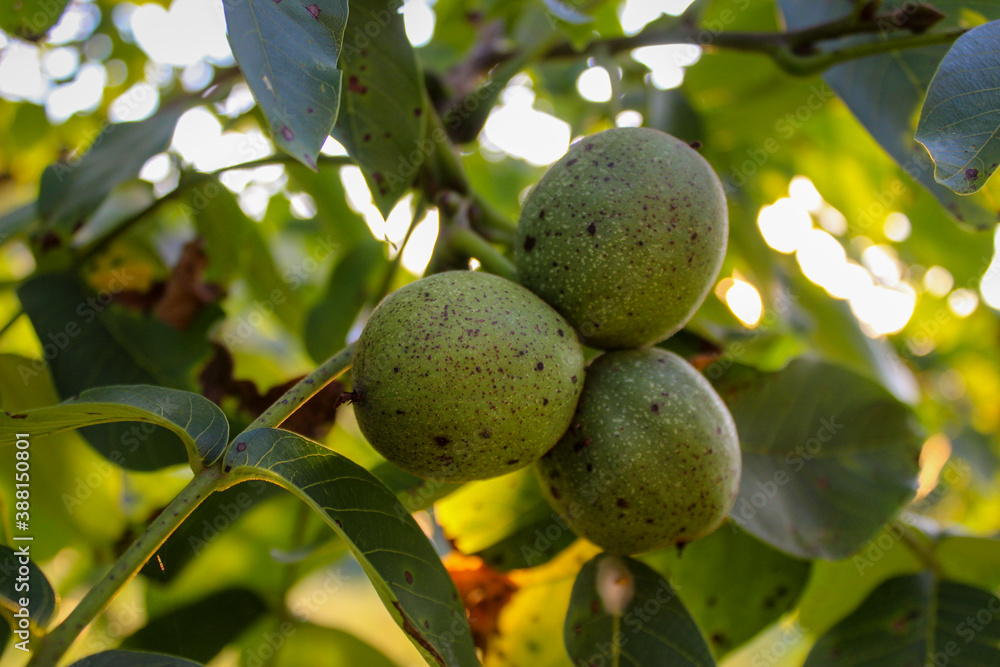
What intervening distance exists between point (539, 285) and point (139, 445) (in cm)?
73

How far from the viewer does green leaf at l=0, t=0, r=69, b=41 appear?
3.83 ft

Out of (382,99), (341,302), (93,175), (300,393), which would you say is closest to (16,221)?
(93,175)

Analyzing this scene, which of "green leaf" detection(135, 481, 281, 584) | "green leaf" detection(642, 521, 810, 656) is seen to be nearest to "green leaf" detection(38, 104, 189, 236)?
"green leaf" detection(135, 481, 281, 584)

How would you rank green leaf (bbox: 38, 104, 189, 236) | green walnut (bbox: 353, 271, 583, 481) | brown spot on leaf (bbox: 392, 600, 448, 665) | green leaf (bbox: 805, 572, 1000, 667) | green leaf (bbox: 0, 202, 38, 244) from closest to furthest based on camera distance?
brown spot on leaf (bbox: 392, 600, 448, 665) < green walnut (bbox: 353, 271, 583, 481) < green leaf (bbox: 805, 572, 1000, 667) < green leaf (bbox: 38, 104, 189, 236) < green leaf (bbox: 0, 202, 38, 244)

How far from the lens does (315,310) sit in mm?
1599

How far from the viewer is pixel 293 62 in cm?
79

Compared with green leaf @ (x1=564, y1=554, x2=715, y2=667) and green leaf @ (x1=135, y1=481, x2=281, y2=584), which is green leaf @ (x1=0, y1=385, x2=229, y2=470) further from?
green leaf @ (x1=564, y1=554, x2=715, y2=667)

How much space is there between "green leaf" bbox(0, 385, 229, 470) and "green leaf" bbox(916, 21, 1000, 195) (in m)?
0.90

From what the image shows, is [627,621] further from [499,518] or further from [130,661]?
[130,661]

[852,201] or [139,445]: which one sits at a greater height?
[139,445]

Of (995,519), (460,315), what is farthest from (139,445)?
(995,519)

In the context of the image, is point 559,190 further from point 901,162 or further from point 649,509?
point 901,162

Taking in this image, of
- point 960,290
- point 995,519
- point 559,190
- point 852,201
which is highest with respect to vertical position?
point 559,190

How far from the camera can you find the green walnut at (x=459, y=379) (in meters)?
0.86
